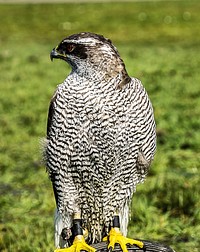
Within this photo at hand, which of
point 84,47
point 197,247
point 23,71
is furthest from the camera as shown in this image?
point 23,71

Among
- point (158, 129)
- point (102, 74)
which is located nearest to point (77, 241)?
point (102, 74)

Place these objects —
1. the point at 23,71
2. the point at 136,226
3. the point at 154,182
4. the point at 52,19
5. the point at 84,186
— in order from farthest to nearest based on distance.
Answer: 1. the point at 52,19
2. the point at 23,71
3. the point at 154,182
4. the point at 136,226
5. the point at 84,186

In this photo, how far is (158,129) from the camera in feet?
29.1

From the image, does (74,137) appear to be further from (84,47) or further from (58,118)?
(84,47)

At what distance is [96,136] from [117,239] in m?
0.72

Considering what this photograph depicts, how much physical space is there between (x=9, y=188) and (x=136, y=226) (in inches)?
71.9

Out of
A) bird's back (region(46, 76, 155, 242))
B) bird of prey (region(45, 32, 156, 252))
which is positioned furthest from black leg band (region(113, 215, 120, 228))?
bird's back (region(46, 76, 155, 242))

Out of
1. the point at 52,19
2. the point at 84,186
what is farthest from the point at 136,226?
the point at 52,19

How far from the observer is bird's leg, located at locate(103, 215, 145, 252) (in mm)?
4051

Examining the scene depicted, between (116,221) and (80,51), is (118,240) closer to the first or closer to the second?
(116,221)

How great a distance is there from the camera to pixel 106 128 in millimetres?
3814

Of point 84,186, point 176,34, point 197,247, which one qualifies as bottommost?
point 197,247

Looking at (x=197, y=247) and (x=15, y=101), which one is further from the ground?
(x=15, y=101)

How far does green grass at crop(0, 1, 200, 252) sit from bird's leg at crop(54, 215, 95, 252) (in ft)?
1.79
